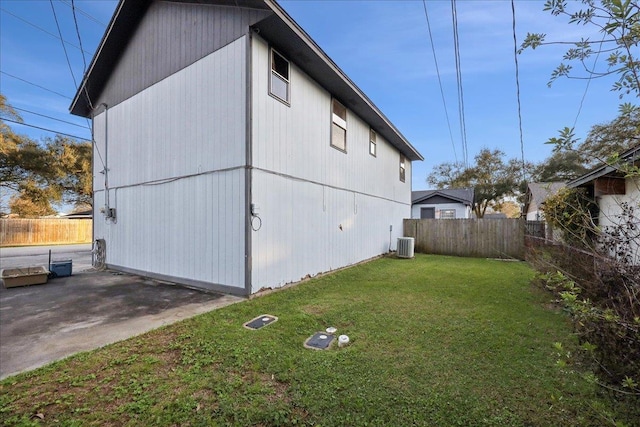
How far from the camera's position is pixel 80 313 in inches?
168

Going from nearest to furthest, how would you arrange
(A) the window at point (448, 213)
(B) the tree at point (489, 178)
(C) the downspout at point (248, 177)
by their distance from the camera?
(C) the downspout at point (248, 177) → (A) the window at point (448, 213) → (B) the tree at point (489, 178)

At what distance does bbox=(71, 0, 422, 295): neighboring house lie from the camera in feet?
17.4

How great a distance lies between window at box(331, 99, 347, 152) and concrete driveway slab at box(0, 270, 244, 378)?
203 inches

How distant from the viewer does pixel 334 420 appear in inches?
78.8

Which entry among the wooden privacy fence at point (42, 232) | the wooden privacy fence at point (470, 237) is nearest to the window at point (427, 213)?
the wooden privacy fence at point (470, 237)

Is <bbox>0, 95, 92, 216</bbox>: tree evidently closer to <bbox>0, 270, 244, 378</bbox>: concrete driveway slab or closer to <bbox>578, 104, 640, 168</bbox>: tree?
<bbox>0, 270, 244, 378</bbox>: concrete driveway slab

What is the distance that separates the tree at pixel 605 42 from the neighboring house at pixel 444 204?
63.8 feet

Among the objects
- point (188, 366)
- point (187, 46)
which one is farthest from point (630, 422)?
point (187, 46)

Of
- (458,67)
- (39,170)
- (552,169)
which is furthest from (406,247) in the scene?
(39,170)

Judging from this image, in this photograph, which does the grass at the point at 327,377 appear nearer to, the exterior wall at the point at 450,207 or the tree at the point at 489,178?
the exterior wall at the point at 450,207

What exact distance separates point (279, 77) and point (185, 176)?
294 cm

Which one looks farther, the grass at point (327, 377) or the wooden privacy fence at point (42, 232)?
the wooden privacy fence at point (42, 232)

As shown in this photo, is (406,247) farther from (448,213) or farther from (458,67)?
(448,213)

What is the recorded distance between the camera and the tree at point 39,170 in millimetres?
18266
